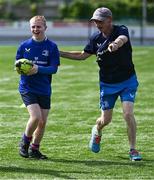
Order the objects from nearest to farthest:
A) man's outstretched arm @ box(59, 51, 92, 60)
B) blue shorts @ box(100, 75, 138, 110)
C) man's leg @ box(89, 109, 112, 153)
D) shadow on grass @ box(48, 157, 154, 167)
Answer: shadow on grass @ box(48, 157, 154, 167)
blue shorts @ box(100, 75, 138, 110)
man's leg @ box(89, 109, 112, 153)
man's outstretched arm @ box(59, 51, 92, 60)

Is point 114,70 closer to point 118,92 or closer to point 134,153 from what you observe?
point 118,92

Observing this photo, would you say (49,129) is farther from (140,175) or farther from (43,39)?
(140,175)

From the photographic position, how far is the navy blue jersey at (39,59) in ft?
29.3

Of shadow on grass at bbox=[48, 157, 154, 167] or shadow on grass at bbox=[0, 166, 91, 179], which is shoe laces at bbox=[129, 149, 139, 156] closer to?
shadow on grass at bbox=[48, 157, 154, 167]

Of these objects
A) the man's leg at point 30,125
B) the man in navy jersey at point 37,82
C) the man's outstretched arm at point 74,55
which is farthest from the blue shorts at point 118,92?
the man's leg at point 30,125

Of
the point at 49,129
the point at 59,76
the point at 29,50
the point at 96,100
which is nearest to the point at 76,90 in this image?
the point at 96,100

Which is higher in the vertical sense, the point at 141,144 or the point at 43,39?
the point at 43,39

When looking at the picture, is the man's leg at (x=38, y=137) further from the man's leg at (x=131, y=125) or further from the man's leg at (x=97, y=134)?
the man's leg at (x=131, y=125)

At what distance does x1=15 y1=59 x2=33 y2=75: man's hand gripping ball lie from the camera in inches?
339

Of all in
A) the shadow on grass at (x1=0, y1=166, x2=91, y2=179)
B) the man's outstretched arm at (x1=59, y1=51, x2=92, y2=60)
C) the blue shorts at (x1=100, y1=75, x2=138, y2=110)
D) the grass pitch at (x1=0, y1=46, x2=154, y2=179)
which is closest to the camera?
the shadow on grass at (x1=0, y1=166, x2=91, y2=179)

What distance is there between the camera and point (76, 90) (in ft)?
57.1

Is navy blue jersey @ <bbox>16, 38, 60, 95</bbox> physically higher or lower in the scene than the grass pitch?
higher

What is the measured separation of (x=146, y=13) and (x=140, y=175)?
4171cm

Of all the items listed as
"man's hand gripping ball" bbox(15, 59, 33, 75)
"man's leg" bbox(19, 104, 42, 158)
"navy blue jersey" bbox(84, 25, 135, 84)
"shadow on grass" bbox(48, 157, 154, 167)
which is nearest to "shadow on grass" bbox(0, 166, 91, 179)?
"shadow on grass" bbox(48, 157, 154, 167)
